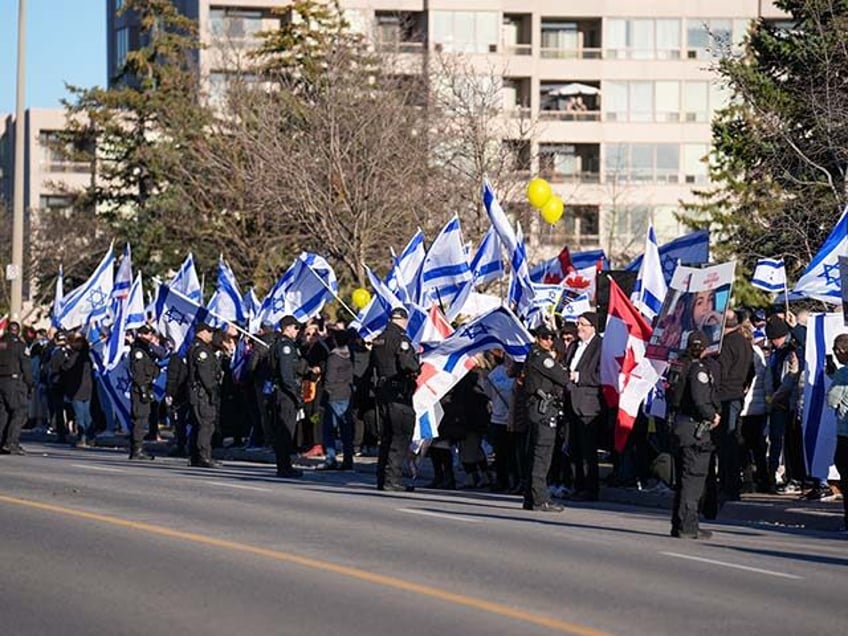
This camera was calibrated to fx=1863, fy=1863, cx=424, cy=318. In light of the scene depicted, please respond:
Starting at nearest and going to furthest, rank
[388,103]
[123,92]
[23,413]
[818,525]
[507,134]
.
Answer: [818,525] < [23,413] < [388,103] < [507,134] < [123,92]

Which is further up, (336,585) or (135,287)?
(135,287)

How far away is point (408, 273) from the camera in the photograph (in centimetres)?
2780

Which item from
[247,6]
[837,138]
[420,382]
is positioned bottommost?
[420,382]

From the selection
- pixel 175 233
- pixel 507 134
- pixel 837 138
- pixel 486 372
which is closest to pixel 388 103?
pixel 507 134

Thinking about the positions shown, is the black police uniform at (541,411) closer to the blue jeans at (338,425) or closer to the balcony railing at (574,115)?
the blue jeans at (338,425)

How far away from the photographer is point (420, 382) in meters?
21.4

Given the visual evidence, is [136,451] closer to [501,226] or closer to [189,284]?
[189,284]

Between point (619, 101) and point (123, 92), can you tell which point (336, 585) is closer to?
point (123, 92)

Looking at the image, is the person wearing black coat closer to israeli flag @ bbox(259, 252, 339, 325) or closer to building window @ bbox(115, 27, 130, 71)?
israeli flag @ bbox(259, 252, 339, 325)

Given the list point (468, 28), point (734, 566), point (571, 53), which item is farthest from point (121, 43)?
point (734, 566)

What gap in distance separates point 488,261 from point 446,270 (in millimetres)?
730

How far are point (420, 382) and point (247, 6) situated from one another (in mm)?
55953

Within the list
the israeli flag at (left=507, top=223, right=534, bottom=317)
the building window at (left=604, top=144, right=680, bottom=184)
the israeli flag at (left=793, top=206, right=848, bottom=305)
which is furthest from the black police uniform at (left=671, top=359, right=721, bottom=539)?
the building window at (left=604, top=144, right=680, bottom=184)

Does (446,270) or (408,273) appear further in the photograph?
(408,273)
